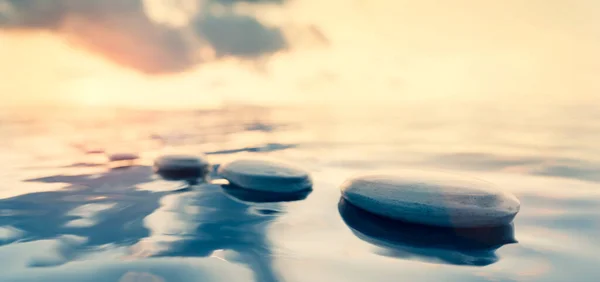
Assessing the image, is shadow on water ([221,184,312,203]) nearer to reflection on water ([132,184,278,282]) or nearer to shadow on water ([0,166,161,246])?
reflection on water ([132,184,278,282])

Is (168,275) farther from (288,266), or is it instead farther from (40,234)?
(40,234)

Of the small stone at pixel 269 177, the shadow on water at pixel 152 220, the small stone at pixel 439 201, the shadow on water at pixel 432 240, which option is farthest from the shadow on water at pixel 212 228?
the small stone at pixel 439 201

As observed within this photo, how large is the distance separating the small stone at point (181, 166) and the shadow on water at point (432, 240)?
2.36m

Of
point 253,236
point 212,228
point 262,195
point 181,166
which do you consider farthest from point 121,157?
point 253,236

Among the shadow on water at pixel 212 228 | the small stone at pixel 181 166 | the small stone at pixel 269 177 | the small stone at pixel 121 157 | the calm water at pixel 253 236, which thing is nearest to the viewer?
the calm water at pixel 253 236

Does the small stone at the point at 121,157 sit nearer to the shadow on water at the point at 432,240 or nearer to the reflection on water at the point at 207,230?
the reflection on water at the point at 207,230

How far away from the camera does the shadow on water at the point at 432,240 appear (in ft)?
7.48

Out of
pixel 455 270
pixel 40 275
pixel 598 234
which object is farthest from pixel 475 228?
pixel 40 275

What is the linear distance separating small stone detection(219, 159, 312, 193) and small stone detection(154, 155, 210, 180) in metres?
0.75

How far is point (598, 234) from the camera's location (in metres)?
2.70

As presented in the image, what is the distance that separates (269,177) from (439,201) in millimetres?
1658

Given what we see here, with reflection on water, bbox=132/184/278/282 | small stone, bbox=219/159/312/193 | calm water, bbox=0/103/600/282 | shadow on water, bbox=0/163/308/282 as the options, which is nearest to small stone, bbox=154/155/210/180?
calm water, bbox=0/103/600/282

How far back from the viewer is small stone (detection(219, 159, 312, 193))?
3654mm

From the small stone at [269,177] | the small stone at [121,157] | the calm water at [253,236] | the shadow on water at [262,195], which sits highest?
the small stone at [121,157]
